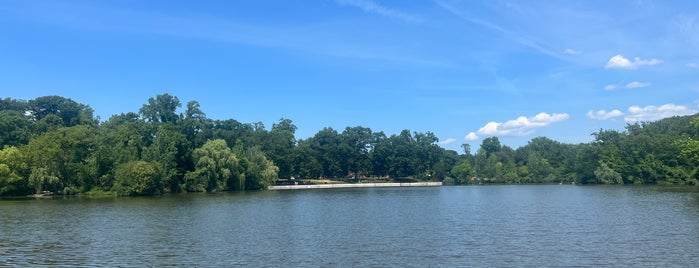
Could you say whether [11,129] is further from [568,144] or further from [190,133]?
[568,144]

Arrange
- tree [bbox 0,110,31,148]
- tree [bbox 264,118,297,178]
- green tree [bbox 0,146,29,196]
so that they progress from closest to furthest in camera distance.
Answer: green tree [bbox 0,146,29,196] < tree [bbox 0,110,31,148] < tree [bbox 264,118,297,178]

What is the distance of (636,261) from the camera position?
21609mm

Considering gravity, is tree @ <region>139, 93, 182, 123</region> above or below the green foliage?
above

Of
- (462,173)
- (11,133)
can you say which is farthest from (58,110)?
(462,173)

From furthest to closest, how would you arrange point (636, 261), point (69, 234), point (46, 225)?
point (46, 225) → point (69, 234) → point (636, 261)

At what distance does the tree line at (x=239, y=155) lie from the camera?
78.1 metres

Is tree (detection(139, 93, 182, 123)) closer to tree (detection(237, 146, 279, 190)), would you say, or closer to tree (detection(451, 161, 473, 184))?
tree (detection(237, 146, 279, 190))

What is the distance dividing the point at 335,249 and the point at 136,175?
59.9m

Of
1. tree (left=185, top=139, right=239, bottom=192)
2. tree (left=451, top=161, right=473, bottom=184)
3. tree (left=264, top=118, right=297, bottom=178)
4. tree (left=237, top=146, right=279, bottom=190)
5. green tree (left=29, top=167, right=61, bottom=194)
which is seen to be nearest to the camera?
green tree (left=29, top=167, right=61, bottom=194)

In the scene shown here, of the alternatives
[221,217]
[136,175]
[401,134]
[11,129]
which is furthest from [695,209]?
[401,134]

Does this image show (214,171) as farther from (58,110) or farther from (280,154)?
(58,110)

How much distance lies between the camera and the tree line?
7806cm

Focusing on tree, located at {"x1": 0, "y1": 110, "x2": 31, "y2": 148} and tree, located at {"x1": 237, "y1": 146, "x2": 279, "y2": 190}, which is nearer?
tree, located at {"x1": 0, "y1": 110, "x2": 31, "y2": 148}

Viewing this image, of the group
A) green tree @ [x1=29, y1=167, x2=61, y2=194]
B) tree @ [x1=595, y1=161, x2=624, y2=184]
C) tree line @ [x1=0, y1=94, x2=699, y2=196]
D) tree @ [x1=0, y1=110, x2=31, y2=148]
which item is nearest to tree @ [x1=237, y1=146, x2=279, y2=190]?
tree line @ [x1=0, y1=94, x2=699, y2=196]
